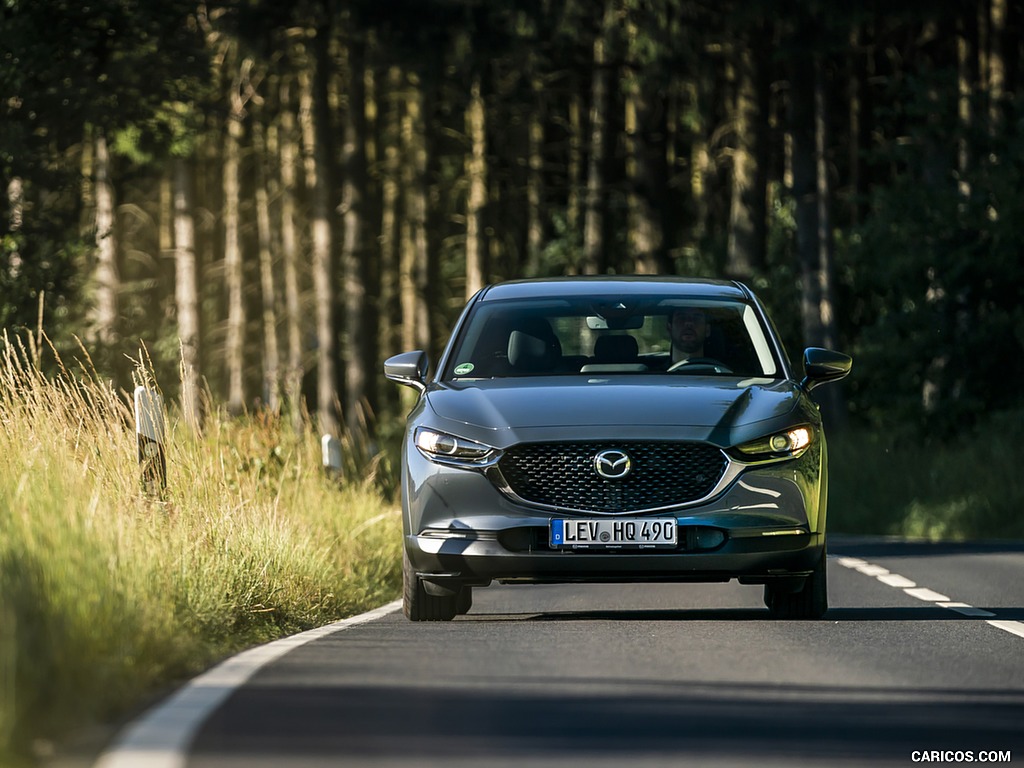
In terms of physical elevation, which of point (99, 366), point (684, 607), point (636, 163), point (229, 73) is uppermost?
point (229, 73)

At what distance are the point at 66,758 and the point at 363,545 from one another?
954cm

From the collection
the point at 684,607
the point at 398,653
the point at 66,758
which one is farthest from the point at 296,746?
the point at 684,607

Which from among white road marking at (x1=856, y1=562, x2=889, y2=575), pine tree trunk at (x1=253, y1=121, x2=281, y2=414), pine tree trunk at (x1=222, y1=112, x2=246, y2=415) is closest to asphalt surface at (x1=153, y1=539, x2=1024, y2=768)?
white road marking at (x1=856, y1=562, x2=889, y2=575)

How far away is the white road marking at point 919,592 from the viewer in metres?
11.8

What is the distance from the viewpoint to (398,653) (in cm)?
968

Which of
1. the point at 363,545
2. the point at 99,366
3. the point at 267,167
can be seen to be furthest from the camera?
the point at 267,167

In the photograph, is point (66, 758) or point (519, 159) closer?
point (66, 758)

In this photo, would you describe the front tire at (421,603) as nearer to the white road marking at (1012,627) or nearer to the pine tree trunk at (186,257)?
the white road marking at (1012,627)

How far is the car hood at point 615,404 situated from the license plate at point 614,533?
1.48 feet

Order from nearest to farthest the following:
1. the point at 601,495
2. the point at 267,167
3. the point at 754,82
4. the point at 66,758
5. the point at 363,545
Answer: the point at 66,758 → the point at 601,495 → the point at 363,545 → the point at 754,82 → the point at 267,167

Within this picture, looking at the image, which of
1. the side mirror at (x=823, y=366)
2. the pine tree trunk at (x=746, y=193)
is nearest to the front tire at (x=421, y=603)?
the side mirror at (x=823, y=366)

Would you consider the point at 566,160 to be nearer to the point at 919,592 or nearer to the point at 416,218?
the point at 416,218

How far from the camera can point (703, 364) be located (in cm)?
1230

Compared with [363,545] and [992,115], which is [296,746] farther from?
[992,115]
